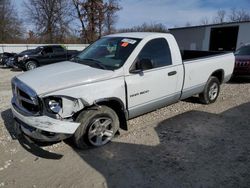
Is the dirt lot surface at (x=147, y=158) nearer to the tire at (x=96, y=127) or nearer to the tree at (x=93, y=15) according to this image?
the tire at (x=96, y=127)

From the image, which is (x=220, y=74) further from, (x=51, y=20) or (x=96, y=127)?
(x=51, y=20)

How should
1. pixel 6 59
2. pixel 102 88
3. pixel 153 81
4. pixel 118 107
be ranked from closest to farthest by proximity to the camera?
pixel 102 88 → pixel 118 107 → pixel 153 81 → pixel 6 59

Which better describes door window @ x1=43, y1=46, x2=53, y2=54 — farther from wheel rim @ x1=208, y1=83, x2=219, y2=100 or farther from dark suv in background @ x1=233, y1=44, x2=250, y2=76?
wheel rim @ x1=208, y1=83, x2=219, y2=100

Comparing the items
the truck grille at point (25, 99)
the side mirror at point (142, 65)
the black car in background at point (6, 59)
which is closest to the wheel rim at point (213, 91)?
the side mirror at point (142, 65)

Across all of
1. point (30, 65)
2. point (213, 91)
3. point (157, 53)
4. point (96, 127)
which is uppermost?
point (157, 53)

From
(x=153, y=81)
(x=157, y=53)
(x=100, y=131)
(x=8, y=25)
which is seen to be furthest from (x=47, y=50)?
(x=8, y=25)

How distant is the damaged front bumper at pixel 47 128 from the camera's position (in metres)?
3.29

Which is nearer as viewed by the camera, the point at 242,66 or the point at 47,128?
the point at 47,128

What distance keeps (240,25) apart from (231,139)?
19.8 m

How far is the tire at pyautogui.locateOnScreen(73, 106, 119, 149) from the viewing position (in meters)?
3.66

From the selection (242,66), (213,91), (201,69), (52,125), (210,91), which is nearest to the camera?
(52,125)

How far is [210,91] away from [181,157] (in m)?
3.17

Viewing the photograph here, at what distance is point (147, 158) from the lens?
12.0 ft

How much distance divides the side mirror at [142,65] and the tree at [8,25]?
38.7 meters
